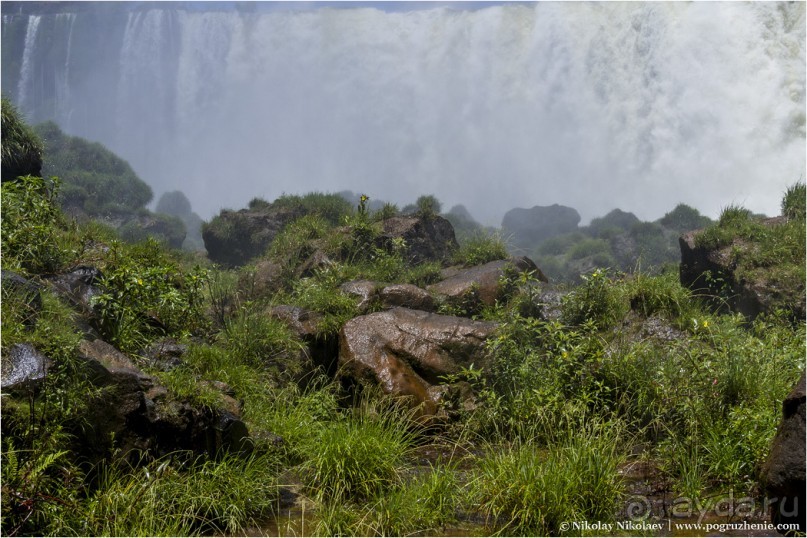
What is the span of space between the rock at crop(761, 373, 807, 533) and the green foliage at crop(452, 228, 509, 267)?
7.90 m

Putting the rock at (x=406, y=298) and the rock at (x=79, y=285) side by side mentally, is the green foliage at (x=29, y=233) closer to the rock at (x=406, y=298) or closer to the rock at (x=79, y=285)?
the rock at (x=79, y=285)

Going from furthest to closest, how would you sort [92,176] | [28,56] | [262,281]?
[28,56]
[92,176]
[262,281]

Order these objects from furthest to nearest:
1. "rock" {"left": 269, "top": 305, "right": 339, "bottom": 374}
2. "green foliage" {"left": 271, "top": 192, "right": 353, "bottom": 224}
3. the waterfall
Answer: the waterfall
"green foliage" {"left": 271, "top": 192, "right": 353, "bottom": 224}
"rock" {"left": 269, "top": 305, "right": 339, "bottom": 374}

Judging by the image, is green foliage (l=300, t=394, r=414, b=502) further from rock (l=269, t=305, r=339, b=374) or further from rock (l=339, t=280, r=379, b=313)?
rock (l=339, t=280, r=379, b=313)

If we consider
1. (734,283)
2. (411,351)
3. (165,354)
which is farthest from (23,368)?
(734,283)

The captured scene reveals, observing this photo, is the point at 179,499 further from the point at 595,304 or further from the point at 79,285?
the point at 595,304

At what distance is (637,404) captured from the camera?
23.5ft

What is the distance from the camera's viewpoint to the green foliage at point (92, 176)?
809 inches

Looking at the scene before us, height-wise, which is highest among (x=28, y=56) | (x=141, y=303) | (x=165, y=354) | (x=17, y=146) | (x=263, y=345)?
(x=28, y=56)

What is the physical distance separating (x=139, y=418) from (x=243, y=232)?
1104cm

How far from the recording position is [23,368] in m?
4.80

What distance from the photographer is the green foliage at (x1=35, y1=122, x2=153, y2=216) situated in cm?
2055

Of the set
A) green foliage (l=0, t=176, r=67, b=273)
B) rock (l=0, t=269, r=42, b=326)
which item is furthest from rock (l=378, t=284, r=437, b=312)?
rock (l=0, t=269, r=42, b=326)

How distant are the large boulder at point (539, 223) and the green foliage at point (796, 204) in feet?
35.6
